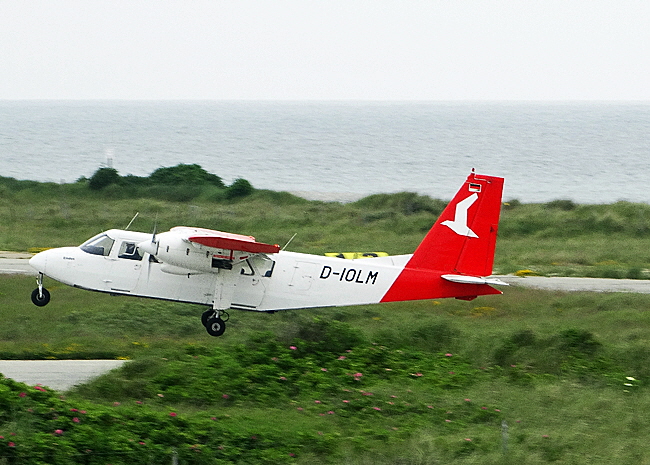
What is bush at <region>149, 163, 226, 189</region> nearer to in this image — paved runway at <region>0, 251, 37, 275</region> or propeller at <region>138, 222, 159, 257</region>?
paved runway at <region>0, 251, 37, 275</region>

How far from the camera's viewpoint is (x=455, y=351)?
1736cm

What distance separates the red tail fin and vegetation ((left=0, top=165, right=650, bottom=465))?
95 cm

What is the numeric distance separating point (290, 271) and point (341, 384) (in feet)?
17.0

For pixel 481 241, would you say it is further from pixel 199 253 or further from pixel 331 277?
pixel 199 253

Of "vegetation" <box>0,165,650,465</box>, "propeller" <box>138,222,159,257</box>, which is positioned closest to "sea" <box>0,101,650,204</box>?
"vegetation" <box>0,165,650,465</box>

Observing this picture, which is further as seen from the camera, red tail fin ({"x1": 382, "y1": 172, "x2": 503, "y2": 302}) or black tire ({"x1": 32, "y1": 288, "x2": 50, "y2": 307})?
black tire ({"x1": 32, "y1": 288, "x2": 50, "y2": 307})

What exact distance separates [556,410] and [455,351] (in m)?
4.24

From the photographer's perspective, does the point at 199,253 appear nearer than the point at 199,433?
No

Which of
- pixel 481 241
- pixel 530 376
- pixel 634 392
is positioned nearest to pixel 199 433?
pixel 530 376

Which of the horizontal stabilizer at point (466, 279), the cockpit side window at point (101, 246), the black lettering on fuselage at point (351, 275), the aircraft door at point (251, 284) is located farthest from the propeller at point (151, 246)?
the horizontal stabilizer at point (466, 279)

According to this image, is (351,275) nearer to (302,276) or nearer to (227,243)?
(302,276)

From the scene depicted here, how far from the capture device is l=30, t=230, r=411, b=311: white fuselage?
18922mm

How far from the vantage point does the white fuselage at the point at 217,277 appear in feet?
62.1

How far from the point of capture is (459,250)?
63.7 feet
